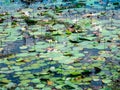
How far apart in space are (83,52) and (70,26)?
4.62 ft

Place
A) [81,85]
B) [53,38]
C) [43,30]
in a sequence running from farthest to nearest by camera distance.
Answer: [43,30], [53,38], [81,85]

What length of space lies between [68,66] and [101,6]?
149 inches

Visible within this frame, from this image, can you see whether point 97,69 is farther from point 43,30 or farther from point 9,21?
point 9,21

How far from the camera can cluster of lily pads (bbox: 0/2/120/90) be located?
3.83 m

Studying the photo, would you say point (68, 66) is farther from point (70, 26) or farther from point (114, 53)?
point (70, 26)

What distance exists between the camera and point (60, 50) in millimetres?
4801

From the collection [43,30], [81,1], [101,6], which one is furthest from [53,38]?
[81,1]

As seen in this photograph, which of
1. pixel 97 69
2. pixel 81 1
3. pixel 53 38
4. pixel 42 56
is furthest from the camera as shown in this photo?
pixel 81 1

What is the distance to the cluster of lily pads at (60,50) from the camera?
3828 mm

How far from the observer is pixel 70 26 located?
605 centimetres

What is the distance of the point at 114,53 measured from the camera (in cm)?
462

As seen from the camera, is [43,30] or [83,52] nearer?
[83,52]

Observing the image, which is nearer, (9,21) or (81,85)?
(81,85)

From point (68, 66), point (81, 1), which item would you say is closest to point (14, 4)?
point (81, 1)
